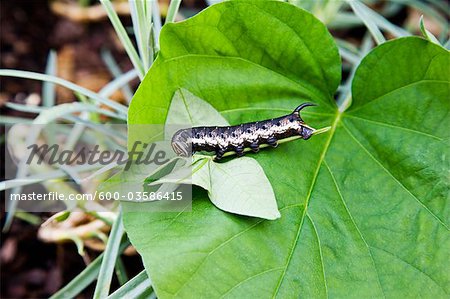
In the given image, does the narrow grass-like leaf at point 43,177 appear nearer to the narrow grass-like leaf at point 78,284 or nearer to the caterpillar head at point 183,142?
the narrow grass-like leaf at point 78,284

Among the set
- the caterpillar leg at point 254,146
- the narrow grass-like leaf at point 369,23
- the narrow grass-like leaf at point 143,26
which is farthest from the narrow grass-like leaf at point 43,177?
the narrow grass-like leaf at point 369,23

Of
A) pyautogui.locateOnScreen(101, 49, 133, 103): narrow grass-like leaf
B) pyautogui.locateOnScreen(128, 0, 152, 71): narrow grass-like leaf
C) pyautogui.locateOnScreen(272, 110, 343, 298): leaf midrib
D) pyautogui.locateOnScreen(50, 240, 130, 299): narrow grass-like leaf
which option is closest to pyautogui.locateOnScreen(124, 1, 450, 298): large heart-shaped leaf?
pyautogui.locateOnScreen(272, 110, 343, 298): leaf midrib

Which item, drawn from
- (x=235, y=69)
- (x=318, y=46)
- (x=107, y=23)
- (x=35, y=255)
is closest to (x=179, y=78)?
(x=235, y=69)

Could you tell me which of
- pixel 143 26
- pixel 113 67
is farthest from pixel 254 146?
pixel 113 67

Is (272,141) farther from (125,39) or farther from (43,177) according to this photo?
(43,177)

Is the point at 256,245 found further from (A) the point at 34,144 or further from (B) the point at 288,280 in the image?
(A) the point at 34,144
